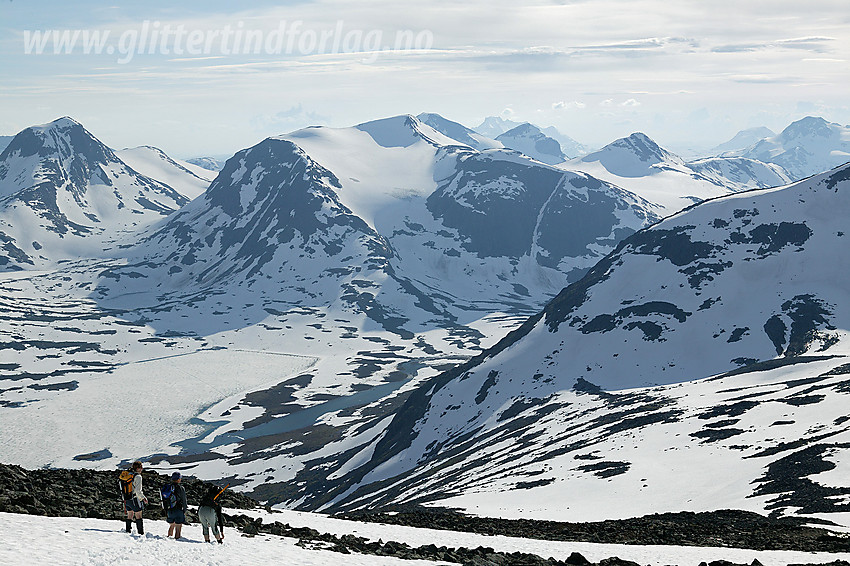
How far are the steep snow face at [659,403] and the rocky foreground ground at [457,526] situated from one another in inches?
264

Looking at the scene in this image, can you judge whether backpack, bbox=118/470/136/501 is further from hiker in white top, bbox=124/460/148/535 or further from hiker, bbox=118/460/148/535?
hiker in white top, bbox=124/460/148/535

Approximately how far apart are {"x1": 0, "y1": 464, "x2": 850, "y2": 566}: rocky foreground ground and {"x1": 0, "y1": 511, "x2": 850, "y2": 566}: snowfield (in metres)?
1.91

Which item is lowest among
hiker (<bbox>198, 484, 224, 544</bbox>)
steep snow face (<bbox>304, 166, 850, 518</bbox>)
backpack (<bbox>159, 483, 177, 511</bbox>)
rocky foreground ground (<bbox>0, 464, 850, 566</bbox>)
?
steep snow face (<bbox>304, 166, 850, 518</bbox>)

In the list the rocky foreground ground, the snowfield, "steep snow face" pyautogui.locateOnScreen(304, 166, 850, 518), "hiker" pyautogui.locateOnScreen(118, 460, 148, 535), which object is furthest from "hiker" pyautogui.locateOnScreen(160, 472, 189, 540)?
"steep snow face" pyautogui.locateOnScreen(304, 166, 850, 518)

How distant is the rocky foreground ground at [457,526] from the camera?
110 ft

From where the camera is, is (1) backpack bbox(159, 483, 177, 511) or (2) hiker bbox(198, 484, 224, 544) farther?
(2) hiker bbox(198, 484, 224, 544)

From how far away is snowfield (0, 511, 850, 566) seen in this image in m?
25.4

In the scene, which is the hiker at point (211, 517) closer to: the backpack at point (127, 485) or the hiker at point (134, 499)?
the hiker at point (134, 499)

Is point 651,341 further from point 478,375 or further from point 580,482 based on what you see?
point 580,482

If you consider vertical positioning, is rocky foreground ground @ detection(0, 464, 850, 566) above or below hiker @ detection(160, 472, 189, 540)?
below

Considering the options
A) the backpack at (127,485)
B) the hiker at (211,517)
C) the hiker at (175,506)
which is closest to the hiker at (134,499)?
the backpack at (127,485)

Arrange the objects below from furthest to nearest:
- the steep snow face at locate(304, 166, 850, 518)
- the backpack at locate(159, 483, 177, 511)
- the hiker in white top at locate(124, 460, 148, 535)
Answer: the steep snow face at locate(304, 166, 850, 518) → the backpack at locate(159, 483, 177, 511) → the hiker in white top at locate(124, 460, 148, 535)

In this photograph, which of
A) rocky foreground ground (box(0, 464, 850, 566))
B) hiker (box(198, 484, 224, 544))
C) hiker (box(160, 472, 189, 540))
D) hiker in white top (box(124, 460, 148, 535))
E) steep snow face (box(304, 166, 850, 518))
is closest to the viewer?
hiker in white top (box(124, 460, 148, 535))

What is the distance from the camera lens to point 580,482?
77.4m
